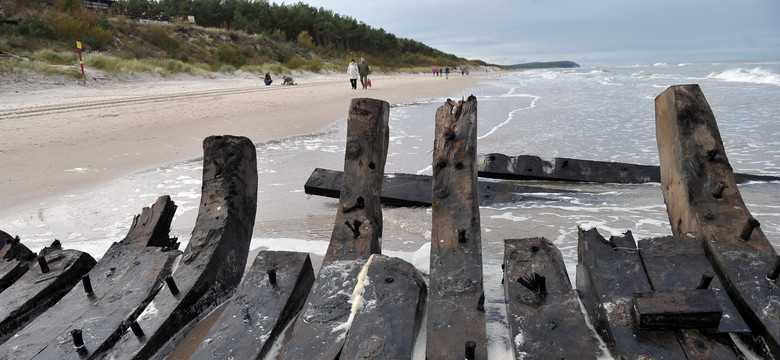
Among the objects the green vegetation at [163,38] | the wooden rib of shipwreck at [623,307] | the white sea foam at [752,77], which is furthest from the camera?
the white sea foam at [752,77]

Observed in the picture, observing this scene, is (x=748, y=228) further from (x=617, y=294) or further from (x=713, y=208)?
(x=617, y=294)

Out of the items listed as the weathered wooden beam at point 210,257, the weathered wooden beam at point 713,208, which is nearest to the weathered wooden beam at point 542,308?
the weathered wooden beam at point 713,208

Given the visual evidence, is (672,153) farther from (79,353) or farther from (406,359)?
(79,353)

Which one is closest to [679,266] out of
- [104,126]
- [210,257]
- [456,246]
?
[456,246]

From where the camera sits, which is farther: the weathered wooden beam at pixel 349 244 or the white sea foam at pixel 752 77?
the white sea foam at pixel 752 77

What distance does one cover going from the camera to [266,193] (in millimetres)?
5441

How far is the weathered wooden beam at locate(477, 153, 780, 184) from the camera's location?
4.77 meters

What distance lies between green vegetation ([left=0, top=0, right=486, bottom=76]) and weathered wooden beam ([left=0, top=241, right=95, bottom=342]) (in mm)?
18936

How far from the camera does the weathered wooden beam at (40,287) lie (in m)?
2.07

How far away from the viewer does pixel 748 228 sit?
77.2 inches

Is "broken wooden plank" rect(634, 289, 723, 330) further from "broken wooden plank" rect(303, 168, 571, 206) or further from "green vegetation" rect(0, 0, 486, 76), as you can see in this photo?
"green vegetation" rect(0, 0, 486, 76)

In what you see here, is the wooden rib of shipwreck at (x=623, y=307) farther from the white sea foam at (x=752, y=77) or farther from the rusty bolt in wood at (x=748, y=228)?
the white sea foam at (x=752, y=77)

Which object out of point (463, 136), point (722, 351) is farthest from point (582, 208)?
point (722, 351)

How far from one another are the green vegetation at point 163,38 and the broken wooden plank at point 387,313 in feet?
66.7
